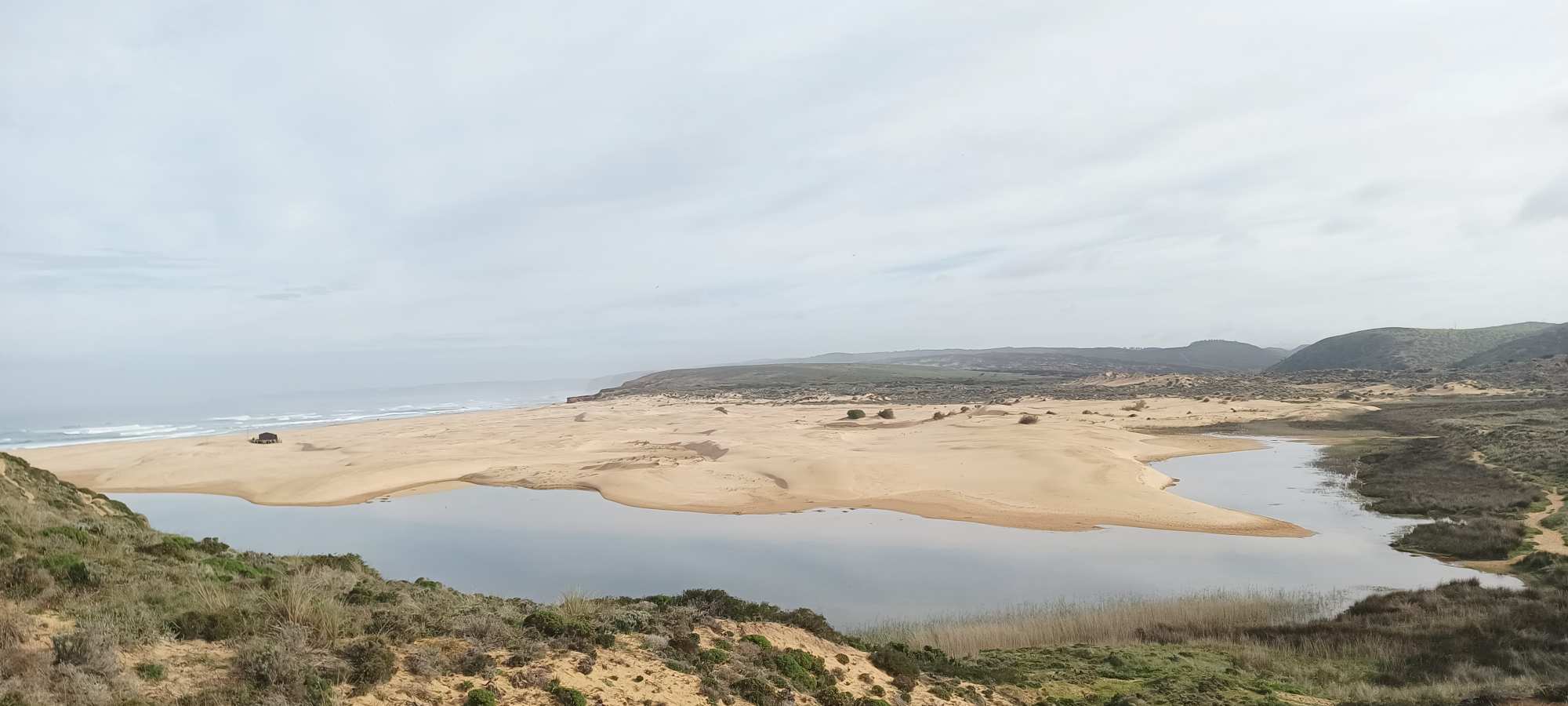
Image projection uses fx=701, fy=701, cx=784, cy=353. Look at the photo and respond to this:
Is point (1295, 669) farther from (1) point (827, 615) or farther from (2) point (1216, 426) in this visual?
(2) point (1216, 426)

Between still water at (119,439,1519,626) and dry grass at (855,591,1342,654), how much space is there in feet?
2.34

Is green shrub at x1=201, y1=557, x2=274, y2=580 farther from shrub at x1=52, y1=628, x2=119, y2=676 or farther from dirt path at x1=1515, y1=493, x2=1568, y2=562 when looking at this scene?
dirt path at x1=1515, y1=493, x2=1568, y2=562

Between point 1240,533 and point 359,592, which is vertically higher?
point 359,592

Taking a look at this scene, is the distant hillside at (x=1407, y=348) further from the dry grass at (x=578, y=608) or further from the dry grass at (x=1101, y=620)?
the dry grass at (x=578, y=608)

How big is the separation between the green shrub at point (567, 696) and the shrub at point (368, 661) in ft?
4.75

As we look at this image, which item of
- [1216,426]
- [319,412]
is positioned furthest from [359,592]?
[319,412]

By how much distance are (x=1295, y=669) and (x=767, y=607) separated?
897cm

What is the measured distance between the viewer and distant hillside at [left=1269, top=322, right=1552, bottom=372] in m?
121

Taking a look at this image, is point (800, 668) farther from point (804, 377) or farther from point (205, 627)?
point (804, 377)

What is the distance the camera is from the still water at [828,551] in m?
16.6

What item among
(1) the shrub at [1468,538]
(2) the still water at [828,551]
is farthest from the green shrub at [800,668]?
(1) the shrub at [1468,538]

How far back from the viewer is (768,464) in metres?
34.7

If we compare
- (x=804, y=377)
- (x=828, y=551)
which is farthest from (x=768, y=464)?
(x=804, y=377)

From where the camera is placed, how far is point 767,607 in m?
11.0
